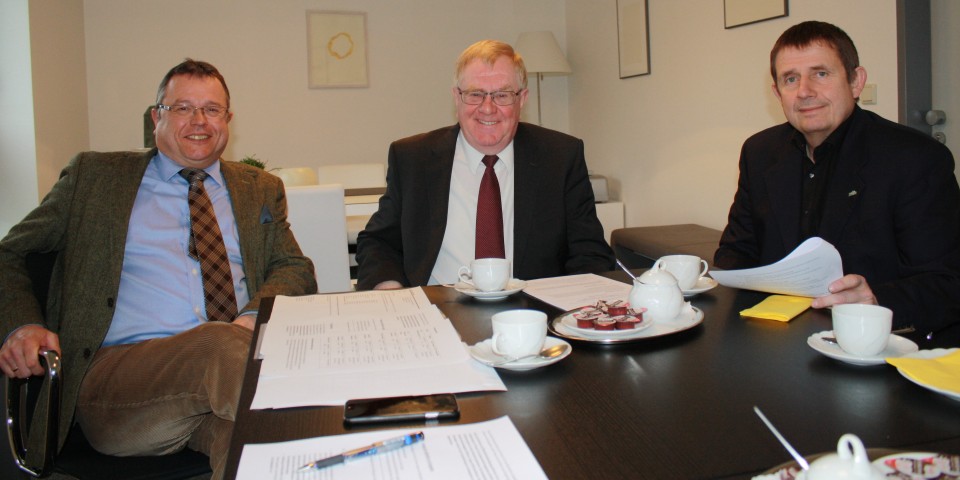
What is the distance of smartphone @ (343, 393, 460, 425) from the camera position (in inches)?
32.1

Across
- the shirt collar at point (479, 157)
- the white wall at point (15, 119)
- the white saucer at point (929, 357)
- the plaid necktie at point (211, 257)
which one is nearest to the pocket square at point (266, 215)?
the plaid necktie at point (211, 257)

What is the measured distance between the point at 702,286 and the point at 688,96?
3206 mm

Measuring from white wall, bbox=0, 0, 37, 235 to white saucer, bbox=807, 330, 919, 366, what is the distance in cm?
427

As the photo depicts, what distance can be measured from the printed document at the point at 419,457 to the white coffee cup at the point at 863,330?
0.50 metres

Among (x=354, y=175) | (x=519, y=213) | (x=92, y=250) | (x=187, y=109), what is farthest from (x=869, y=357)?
(x=354, y=175)

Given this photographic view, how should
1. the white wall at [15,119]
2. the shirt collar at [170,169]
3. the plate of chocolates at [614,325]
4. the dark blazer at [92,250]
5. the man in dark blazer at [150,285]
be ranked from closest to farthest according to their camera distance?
the plate of chocolates at [614,325]
the man in dark blazer at [150,285]
the dark blazer at [92,250]
the shirt collar at [170,169]
the white wall at [15,119]

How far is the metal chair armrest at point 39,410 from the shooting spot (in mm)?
1324

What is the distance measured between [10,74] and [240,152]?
2.09 metres

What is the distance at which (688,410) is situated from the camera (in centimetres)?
82

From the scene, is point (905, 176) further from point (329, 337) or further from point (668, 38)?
point (668, 38)

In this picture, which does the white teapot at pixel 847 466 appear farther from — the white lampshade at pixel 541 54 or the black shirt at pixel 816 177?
the white lampshade at pixel 541 54

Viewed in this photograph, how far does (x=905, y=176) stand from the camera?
5.24ft

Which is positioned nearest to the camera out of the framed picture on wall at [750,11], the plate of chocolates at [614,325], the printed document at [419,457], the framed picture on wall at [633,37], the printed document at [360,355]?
the printed document at [419,457]

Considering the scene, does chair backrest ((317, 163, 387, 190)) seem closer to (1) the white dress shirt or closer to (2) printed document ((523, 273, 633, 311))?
(1) the white dress shirt
